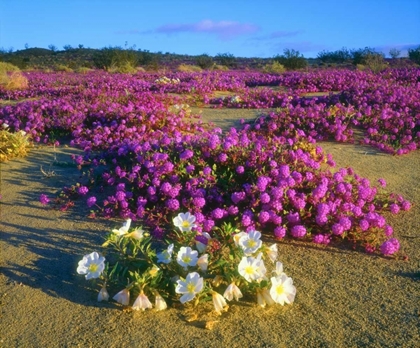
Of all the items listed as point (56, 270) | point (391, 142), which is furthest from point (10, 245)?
point (391, 142)

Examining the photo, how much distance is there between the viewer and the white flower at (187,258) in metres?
3.38

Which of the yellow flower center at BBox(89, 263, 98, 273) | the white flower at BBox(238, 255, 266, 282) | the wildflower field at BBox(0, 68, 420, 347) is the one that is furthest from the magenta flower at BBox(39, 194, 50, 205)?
the white flower at BBox(238, 255, 266, 282)

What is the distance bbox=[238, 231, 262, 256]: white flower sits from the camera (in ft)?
11.0

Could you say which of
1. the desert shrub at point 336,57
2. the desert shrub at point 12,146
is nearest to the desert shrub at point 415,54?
the desert shrub at point 336,57

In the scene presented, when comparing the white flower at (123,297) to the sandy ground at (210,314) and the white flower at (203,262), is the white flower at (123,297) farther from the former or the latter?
the white flower at (203,262)

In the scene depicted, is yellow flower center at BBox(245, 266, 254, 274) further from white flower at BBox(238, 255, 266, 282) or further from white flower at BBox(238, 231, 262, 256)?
white flower at BBox(238, 231, 262, 256)

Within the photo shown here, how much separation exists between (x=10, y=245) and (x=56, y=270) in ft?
2.60

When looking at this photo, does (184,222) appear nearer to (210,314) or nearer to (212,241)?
(212,241)

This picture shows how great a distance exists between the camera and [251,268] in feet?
10.7

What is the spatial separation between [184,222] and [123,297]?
77cm

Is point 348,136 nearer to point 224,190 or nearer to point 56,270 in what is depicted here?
point 224,190

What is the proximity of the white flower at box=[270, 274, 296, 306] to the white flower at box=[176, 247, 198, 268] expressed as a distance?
0.59 meters

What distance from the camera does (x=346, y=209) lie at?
4.49m

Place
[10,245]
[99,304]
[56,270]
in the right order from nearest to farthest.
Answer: [99,304]
[56,270]
[10,245]
